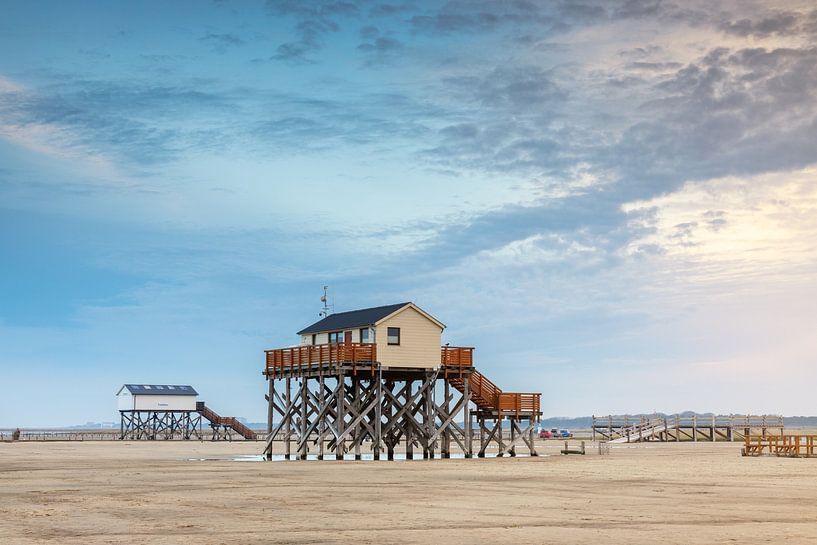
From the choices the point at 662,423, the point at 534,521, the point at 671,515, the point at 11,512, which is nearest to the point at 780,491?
the point at 671,515

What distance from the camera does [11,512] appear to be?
2370cm

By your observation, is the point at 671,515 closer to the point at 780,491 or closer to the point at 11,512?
the point at 780,491

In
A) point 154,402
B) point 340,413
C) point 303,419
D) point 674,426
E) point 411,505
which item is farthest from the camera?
point 154,402

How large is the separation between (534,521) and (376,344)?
31397mm

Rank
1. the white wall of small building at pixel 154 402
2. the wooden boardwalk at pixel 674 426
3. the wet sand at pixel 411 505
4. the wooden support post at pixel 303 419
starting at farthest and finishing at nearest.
A: the white wall of small building at pixel 154 402 < the wooden boardwalk at pixel 674 426 < the wooden support post at pixel 303 419 < the wet sand at pixel 411 505

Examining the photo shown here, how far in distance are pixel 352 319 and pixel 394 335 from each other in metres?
3.57

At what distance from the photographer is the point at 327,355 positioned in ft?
173

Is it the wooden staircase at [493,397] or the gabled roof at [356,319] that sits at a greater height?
the gabled roof at [356,319]

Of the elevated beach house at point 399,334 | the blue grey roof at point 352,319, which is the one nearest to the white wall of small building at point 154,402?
the blue grey roof at point 352,319

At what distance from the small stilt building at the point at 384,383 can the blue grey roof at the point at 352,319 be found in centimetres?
8

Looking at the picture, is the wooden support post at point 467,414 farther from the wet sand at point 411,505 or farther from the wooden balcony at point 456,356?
the wet sand at point 411,505

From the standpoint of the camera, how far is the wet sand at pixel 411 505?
19281 millimetres

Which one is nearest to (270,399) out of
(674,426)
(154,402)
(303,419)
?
(303,419)

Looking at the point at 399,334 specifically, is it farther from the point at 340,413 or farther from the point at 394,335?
the point at 340,413
